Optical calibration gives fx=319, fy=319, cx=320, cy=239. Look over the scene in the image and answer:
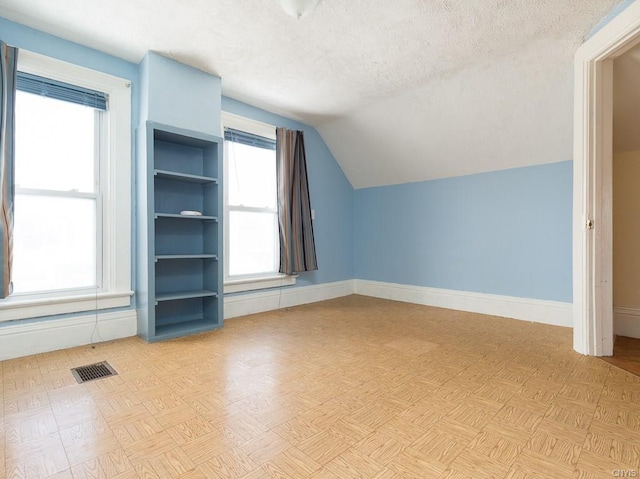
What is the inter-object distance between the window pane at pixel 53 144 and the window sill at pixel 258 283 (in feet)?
5.47

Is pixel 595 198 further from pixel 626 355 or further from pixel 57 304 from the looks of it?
pixel 57 304

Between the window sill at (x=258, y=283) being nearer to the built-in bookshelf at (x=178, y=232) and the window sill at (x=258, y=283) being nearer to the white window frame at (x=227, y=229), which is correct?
the white window frame at (x=227, y=229)

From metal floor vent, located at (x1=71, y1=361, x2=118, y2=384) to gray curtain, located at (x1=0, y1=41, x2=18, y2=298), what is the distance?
842mm

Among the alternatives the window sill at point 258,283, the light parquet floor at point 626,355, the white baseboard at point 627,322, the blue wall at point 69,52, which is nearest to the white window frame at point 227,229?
the window sill at point 258,283

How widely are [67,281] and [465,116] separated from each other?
4315mm

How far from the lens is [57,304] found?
8.64 ft

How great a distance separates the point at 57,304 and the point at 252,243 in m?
2.05

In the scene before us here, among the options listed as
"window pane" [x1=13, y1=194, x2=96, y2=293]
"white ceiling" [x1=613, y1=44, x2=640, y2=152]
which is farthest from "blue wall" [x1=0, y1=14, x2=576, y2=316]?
"window pane" [x1=13, y1=194, x2=96, y2=293]

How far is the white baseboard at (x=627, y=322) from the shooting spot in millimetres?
2963

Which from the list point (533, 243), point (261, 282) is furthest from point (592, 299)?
point (261, 282)

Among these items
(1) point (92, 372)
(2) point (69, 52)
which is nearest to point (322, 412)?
(1) point (92, 372)

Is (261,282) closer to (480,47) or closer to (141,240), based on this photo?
(141,240)

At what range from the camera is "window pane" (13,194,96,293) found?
2.56 meters

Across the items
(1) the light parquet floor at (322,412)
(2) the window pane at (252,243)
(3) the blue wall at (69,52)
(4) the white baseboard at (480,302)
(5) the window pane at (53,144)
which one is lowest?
(1) the light parquet floor at (322,412)
